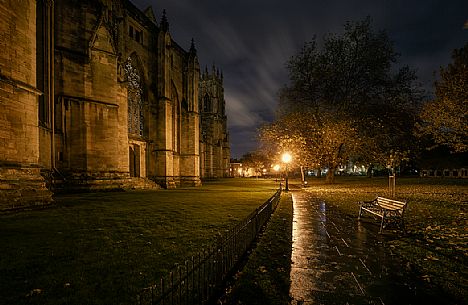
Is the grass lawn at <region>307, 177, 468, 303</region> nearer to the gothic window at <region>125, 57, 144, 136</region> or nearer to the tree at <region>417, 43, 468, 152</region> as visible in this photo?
the tree at <region>417, 43, 468, 152</region>

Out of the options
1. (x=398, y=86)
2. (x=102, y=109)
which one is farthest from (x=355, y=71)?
(x=102, y=109)

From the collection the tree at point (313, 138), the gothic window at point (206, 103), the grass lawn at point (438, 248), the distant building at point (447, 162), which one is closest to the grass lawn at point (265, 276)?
the grass lawn at point (438, 248)

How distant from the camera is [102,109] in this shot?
766 inches

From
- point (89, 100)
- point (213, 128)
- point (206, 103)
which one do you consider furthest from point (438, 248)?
point (206, 103)

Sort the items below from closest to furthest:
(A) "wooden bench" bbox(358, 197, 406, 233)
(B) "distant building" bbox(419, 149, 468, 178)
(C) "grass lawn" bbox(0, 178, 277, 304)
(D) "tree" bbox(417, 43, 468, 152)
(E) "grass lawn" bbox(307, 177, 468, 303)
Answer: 1. (C) "grass lawn" bbox(0, 178, 277, 304)
2. (E) "grass lawn" bbox(307, 177, 468, 303)
3. (A) "wooden bench" bbox(358, 197, 406, 233)
4. (D) "tree" bbox(417, 43, 468, 152)
5. (B) "distant building" bbox(419, 149, 468, 178)

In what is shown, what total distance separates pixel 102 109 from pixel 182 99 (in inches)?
569

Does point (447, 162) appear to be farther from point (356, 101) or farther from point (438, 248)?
point (438, 248)

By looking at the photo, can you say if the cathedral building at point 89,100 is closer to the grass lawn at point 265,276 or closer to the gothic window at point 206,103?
the grass lawn at point 265,276

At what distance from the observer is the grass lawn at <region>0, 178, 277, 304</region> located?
3.82 metres

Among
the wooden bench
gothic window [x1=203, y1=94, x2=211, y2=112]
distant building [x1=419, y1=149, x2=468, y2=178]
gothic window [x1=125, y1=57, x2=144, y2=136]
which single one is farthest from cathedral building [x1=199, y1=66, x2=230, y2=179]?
the wooden bench

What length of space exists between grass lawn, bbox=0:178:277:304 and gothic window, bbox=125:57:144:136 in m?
17.8

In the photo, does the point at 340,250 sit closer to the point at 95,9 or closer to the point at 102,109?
the point at 102,109

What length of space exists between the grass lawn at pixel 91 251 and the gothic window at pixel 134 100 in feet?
58.2

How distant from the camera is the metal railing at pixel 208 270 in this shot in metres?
3.32
